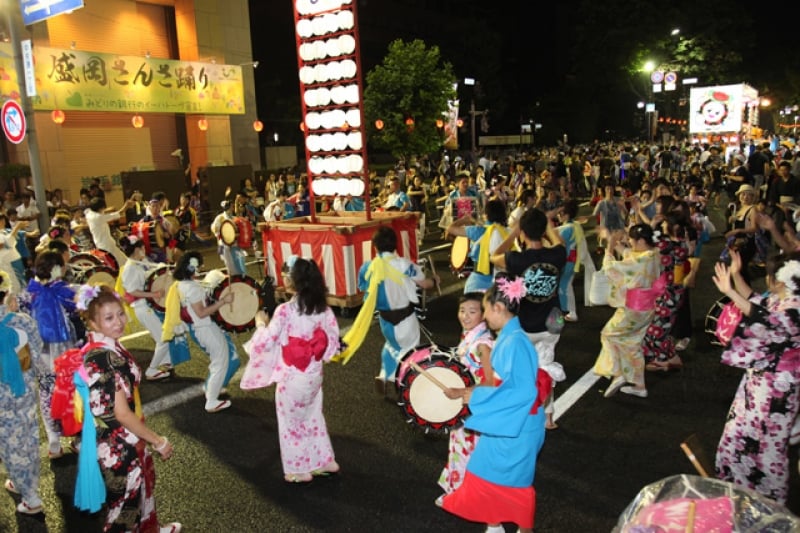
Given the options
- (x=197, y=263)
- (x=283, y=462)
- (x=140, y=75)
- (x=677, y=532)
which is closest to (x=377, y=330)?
(x=197, y=263)

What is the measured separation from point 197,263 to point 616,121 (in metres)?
68.5

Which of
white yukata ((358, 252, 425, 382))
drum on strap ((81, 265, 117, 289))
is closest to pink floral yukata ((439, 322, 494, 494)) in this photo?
white yukata ((358, 252, 425, 382))

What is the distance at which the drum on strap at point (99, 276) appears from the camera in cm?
769

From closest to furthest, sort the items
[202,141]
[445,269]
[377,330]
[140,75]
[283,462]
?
[283,462] < [377,330] < [445,269] < [140,75] < [202,141]

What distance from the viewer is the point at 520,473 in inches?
125

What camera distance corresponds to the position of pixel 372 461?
4570 mm

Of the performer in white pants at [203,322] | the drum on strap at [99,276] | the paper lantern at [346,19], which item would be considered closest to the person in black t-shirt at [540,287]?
the performer in white pants at [203,322]

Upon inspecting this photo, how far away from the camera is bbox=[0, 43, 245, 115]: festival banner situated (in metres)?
14.9

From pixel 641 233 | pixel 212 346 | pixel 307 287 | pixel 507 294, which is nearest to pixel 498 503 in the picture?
pixel 507 294

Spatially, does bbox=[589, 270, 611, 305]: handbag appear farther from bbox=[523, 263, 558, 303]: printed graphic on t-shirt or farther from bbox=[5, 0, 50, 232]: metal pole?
bbox=[5, 0, 50, 232]: metal pole

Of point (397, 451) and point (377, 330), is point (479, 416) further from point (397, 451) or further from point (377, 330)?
point (377, 330)

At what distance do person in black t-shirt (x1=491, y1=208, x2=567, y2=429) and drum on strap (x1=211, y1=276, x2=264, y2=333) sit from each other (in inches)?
100

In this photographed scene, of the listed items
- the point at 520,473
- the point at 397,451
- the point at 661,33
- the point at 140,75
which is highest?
the point at 661,33

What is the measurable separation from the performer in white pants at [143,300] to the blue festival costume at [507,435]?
13.6 ft
